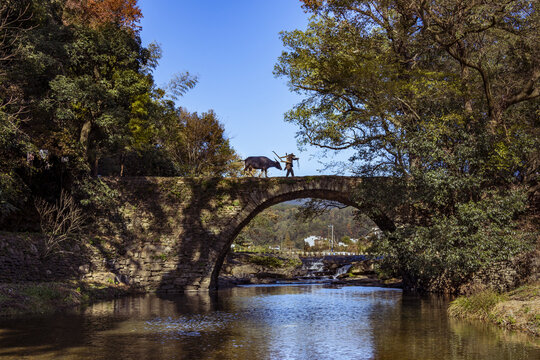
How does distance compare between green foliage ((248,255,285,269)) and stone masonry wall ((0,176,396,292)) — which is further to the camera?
green foliage ((248,255,285,269))

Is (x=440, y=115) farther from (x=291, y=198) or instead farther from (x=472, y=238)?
(x=291, y=198)

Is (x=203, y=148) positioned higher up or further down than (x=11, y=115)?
higher up

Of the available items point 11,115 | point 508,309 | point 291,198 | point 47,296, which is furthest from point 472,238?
point 11,115

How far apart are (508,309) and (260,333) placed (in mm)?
6788

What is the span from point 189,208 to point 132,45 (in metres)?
8.36

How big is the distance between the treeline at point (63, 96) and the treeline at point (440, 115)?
7981mm

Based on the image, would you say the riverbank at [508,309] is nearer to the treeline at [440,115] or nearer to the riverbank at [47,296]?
the treeline at [440,115]

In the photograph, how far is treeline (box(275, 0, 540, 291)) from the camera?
15.8m

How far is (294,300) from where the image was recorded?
19.0m

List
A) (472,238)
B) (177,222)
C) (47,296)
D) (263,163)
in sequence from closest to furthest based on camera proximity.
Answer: (472,238) < (47,296) < (177,222) < (263,163)

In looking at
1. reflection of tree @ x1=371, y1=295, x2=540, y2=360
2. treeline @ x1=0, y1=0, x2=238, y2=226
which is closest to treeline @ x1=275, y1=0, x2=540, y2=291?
reflection of tree @ x1=371, y1=295, x2=540, y2=360

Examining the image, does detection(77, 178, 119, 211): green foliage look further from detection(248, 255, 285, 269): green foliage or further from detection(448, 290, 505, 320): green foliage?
detection(448, 290, 505, 320): green foliage

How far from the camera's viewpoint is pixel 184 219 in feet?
75.6

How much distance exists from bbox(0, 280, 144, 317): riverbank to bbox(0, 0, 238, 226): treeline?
3.20 meters
